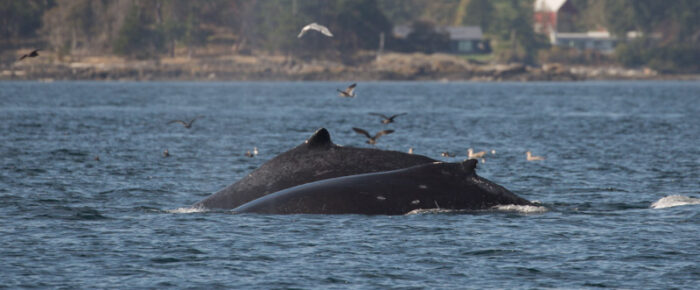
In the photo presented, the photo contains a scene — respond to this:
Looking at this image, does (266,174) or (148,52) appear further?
(148,52)

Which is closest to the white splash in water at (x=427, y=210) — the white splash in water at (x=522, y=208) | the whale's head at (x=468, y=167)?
the whale's head at (x=468, y=167)

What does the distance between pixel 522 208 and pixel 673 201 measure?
6.12 metres

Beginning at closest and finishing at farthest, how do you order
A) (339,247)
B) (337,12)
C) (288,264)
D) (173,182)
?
(288,264), (339,247), (173,182), (337,12)

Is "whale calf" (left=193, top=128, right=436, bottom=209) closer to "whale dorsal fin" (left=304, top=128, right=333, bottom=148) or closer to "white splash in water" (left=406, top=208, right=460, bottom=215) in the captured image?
"whale dorsal fin" (left=304, top=128, right=333, bottom=148)

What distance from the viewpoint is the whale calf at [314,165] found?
667 inches

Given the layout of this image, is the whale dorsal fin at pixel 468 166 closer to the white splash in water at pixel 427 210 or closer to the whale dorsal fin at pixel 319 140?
the white splash in water at pixel 427 210

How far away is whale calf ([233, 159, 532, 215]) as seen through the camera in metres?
16.7

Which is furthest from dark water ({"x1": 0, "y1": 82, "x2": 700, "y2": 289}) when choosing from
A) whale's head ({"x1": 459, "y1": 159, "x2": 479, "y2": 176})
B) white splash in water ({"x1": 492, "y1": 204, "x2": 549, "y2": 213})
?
whale's head ({"x1": 459, "y1": 159, "x2": 479, "y2": 176})

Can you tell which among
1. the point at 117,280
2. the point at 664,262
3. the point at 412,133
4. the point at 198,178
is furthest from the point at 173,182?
the point at 412,133

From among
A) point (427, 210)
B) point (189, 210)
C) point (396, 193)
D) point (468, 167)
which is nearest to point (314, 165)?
point (396, 193)

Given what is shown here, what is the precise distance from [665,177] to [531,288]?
58.4 feet

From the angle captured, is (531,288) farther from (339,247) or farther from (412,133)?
(412,133)

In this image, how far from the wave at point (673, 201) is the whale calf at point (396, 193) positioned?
278 inches

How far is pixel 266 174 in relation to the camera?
1716 centimetres
